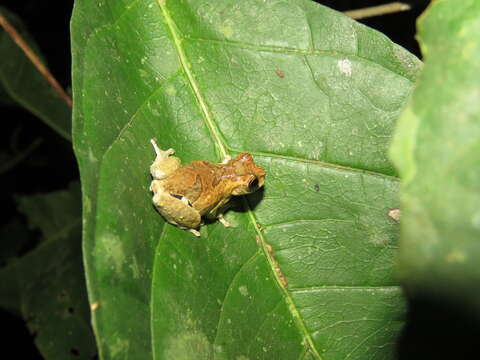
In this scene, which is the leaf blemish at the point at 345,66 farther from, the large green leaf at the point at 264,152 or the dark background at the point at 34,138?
the dark background at the point at 34,138

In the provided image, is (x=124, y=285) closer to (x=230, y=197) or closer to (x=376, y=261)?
(x=230, y=197)

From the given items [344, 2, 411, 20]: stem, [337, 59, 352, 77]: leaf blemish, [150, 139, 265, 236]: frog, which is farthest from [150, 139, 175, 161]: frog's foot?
[344, 2, 411, 20]: stem

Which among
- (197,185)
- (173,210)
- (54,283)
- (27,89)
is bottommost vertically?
(54,283)

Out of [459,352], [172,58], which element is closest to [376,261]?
[459,352]

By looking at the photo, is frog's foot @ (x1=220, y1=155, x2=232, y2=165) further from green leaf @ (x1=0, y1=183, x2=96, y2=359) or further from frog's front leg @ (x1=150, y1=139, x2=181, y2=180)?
green leaf @ (x1=0, y1=183, x2=96, y2=359)

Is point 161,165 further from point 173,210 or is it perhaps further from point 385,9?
point 385,9

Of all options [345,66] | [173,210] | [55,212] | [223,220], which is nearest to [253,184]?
[223,220]
